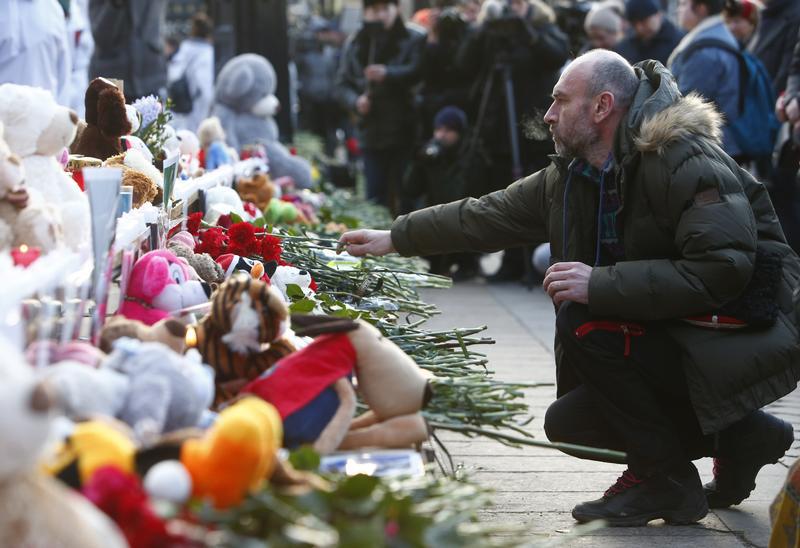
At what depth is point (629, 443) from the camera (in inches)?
144

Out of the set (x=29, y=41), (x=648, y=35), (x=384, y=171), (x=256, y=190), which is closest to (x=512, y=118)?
(x=648, y=35)

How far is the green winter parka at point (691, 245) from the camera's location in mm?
3443

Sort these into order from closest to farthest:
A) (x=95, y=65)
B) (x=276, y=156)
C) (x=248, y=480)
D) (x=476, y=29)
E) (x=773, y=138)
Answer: (x=248, y=480), (x=773, y=138), (x=276, y=156), (x=476, y=29), (x=95, y=65)

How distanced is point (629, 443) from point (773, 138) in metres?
3.85

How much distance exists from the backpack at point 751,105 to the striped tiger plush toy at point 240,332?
15.9 ft

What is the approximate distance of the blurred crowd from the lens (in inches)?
266

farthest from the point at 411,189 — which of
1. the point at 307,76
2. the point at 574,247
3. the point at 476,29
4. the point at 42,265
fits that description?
the point at 307,76

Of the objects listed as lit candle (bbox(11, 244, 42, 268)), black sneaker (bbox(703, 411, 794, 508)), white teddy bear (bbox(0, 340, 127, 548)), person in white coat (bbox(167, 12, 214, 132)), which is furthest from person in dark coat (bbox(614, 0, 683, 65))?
white teddy bear (bbox(0, 340, 127, 548))

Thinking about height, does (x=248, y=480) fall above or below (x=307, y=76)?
above

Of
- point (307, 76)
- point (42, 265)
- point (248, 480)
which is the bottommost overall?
point (307, 76)

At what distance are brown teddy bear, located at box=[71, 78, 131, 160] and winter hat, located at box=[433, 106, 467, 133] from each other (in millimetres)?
4757

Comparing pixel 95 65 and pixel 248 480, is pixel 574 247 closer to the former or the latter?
pixel 248 480

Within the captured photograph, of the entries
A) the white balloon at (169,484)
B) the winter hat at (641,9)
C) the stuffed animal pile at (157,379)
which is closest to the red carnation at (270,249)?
the stuffed animal pile at (157,379)

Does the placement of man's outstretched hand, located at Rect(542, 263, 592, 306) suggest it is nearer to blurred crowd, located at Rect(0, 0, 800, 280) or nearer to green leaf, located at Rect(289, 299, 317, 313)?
green leaf, located at Rect(289, 299, 317, 313)
